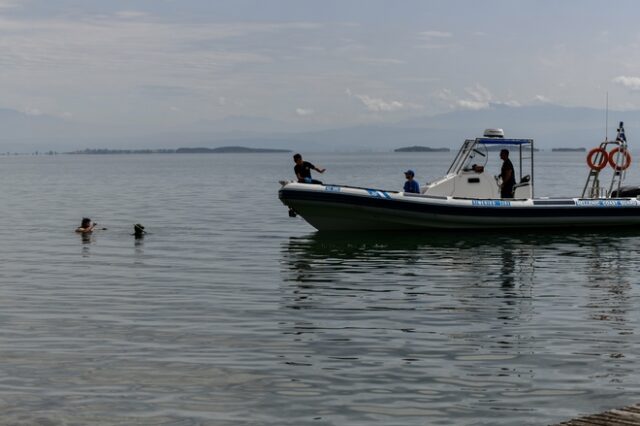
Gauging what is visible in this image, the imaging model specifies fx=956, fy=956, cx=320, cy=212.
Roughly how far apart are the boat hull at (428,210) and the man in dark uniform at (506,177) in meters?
0.43

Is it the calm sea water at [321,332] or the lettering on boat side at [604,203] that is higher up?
the lettering on boat side at [604,203]

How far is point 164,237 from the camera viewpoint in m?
25.5

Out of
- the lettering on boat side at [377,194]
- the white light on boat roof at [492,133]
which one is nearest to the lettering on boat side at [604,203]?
the white light on boat roof at [492,133]

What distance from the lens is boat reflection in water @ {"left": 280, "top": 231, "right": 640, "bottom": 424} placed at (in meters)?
8.80

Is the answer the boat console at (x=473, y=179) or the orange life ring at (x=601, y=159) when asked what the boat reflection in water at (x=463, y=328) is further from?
the orange life ring at (x=601, y=159)

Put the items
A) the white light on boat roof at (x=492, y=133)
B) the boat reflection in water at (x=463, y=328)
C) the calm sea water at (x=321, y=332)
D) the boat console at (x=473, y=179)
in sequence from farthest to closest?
1. the white light on boat roof at (x=492, y=133)
2. the boat console at (x=473, y=179)
3. the boat reflection in water at (x=463, y=328)
4. the calm sea water at (x=321, y=332)

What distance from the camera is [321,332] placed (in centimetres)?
1180

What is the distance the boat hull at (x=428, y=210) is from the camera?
76.2 feet

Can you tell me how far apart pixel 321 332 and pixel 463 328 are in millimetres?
1790

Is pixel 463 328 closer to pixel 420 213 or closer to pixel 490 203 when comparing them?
pixel 420 213

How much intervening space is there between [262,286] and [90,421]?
8.13 m

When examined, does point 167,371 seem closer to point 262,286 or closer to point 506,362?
point 506,362

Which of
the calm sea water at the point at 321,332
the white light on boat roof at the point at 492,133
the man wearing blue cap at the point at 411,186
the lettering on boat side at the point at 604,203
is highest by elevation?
the white light on boat roof at the point at 492,133

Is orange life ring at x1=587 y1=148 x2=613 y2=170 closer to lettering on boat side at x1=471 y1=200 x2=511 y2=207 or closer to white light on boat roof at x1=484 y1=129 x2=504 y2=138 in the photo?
white light on boat roof at x1=484 y1=129 x2=504 y2=138
